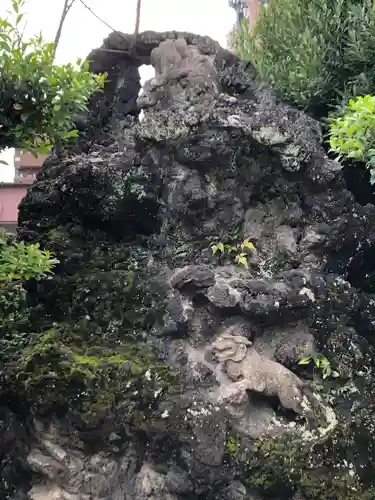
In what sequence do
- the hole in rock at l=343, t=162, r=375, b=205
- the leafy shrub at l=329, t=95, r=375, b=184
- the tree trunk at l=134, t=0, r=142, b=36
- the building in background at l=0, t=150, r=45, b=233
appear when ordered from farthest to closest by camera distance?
the building in background at l=0, t=150, r=45, b=233
the hole in rock at l=343, t=162, r=375, b=205
the tree trunk at l=134, t=0, r=142, b=36
the leafy shrub at l=329, t=95, r=375, b=184

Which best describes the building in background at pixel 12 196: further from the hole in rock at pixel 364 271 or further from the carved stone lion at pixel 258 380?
the carved stone lion at pixel 258 380

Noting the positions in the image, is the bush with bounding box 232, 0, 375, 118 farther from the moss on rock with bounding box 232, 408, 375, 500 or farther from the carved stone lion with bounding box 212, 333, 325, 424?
the moss on rock with bounding box 232, 408, 375, 500

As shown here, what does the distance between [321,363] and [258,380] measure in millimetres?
648

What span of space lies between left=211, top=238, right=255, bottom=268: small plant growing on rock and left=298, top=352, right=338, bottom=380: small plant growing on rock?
108 cm

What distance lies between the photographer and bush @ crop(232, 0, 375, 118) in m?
5.98

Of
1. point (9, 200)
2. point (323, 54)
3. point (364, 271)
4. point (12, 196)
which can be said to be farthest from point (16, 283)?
point (12, 196)

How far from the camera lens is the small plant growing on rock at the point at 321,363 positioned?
4.62 meters

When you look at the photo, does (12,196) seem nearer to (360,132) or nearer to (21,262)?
(21,262)

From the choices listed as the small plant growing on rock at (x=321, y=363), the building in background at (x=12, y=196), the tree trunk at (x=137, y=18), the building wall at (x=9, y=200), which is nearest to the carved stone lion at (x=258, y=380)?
the small plant growing on rock at (x=321, y=363)

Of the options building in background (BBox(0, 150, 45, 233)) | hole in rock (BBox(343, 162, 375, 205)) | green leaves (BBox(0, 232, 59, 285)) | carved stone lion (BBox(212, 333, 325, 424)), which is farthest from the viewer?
building in background (BBox(0, 150, 45, 233))

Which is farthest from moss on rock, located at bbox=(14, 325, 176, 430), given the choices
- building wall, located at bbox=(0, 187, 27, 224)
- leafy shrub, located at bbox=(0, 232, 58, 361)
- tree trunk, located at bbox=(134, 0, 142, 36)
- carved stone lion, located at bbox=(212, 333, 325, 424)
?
building wall, located at bbox=(0, 187, 27, 224)

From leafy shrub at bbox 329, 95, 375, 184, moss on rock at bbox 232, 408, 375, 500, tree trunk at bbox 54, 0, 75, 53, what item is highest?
tree trunk at bbox 54, 0, 75, 53

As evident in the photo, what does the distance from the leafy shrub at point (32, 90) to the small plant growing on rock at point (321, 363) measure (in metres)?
2.92

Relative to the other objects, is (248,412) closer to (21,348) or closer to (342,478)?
(342,478)
